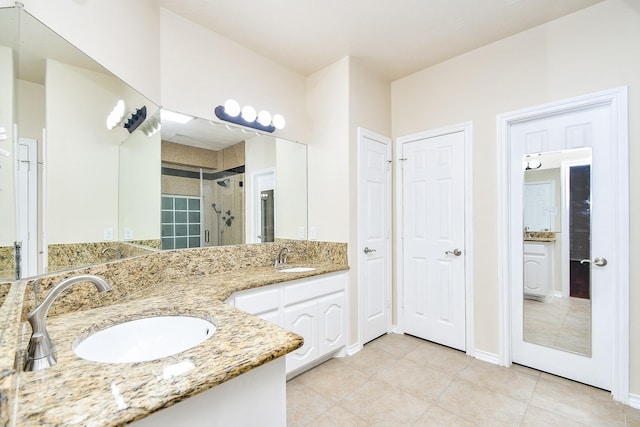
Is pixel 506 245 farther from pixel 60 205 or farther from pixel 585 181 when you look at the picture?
pixel 60 205

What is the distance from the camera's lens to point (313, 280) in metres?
2.31

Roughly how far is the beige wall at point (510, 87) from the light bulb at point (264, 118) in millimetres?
1364

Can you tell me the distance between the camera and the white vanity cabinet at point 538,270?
7.49 ft

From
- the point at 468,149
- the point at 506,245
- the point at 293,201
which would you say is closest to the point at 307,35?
the point at 293,201

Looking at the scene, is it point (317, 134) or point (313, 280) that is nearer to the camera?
point (313, 280)

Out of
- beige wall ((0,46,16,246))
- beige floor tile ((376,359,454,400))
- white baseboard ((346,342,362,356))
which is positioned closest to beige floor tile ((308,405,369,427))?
beige floor tile ((376,359,454,400))

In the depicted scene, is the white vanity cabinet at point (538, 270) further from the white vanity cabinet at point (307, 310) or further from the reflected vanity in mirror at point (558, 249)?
the white vanity cabinet at point (307, 310)

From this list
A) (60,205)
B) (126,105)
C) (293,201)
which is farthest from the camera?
(293,201)

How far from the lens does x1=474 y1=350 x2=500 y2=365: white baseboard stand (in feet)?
7.87

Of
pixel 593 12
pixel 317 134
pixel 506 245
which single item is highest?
pixel 593 12

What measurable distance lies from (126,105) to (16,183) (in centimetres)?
79

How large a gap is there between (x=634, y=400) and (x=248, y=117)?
11.0ft

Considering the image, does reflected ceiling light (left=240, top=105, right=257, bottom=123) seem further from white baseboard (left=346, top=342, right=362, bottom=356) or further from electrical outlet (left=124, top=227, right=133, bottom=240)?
white baseboard (left=346, top=342, right=362, bottom=356)

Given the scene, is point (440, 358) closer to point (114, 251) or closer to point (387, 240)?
point (387, 240)
